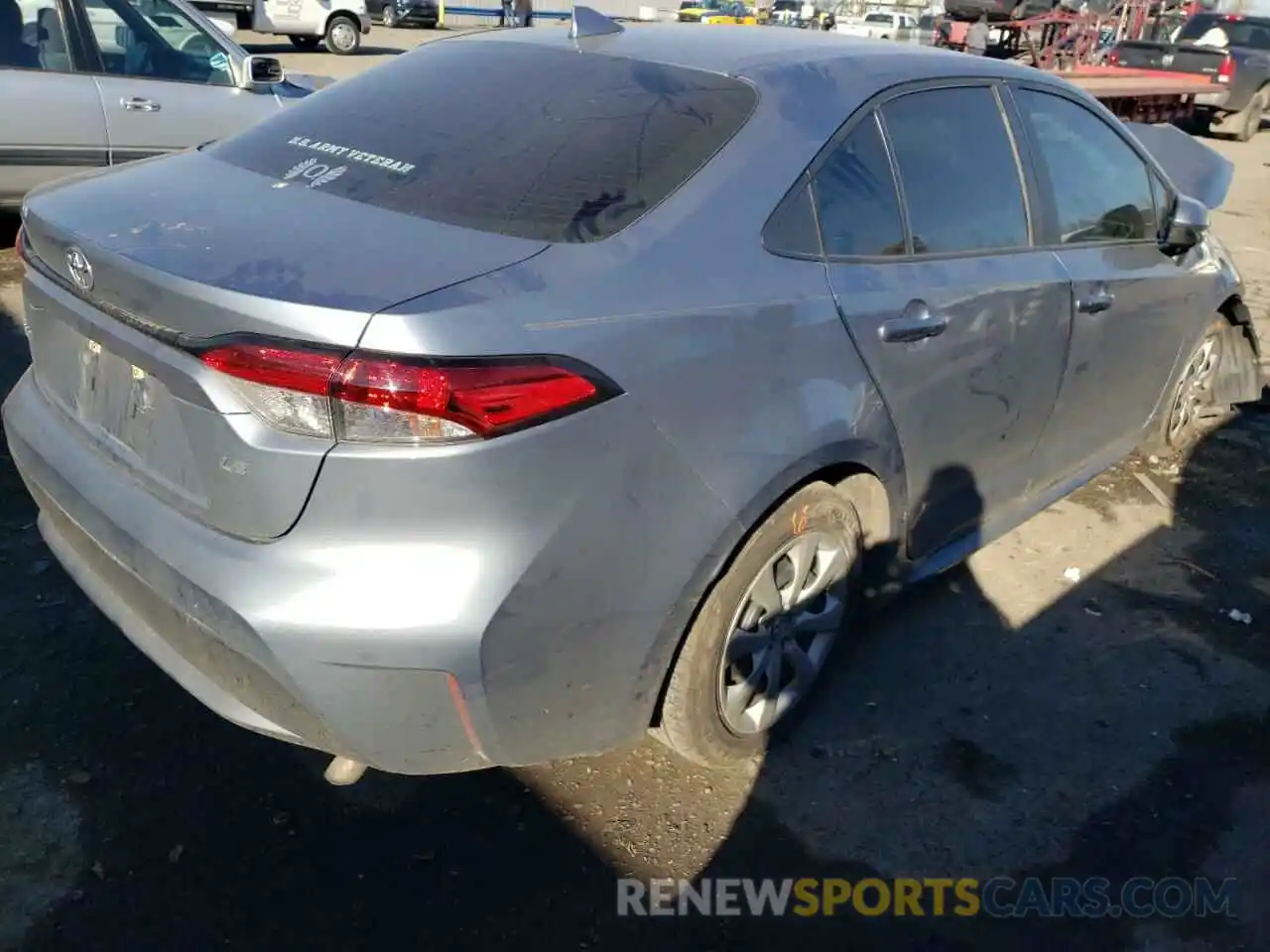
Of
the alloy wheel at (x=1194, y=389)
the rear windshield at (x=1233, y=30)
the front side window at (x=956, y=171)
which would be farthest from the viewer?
the rear windshield at (x=1233, y=30)

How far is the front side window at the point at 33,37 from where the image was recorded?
621 centimetres

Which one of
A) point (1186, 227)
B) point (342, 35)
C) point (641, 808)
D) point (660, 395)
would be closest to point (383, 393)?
point (660, 395)

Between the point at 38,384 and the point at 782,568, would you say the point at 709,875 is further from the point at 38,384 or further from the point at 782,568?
the point at 38,384

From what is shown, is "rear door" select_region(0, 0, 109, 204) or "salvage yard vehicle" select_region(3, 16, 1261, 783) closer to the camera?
"salvage yard vehicle" select_region(3, 16, 1261, 783)

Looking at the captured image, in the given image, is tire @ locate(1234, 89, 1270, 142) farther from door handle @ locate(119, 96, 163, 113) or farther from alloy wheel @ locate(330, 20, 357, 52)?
door handle @ locate(119, 96, 163, 113)

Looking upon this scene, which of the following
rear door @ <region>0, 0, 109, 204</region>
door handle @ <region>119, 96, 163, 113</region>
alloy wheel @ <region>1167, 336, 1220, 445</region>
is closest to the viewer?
alloy wheel @ <region>1167, 336, 1220, 445</region>

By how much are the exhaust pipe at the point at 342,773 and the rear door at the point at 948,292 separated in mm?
1629

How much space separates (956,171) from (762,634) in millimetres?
1436

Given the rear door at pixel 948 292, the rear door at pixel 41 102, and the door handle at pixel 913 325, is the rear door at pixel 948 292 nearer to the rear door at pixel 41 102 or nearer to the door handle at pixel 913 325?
the door handle at pixel 913 325

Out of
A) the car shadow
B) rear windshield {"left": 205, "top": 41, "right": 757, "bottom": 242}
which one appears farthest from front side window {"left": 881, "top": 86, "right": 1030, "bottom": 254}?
the car shadow

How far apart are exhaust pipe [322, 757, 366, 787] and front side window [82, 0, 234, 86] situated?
17.7 ft

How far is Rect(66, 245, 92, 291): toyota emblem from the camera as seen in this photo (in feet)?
7.41

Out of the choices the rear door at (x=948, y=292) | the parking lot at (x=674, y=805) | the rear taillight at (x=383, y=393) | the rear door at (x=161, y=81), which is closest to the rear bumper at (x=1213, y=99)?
→ the rear door at (x=161, y=81)

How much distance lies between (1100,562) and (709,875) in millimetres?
2264
